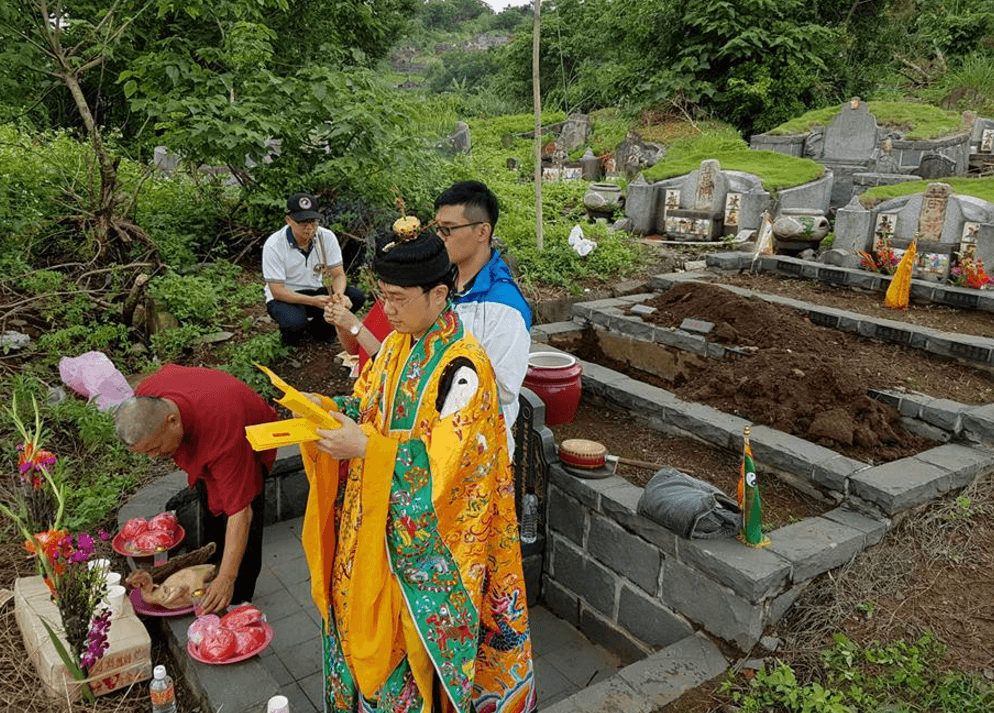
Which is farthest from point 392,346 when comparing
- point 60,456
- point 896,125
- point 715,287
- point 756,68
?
point 756,68

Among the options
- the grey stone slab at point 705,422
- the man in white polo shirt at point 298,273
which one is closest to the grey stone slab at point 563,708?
the grey stone slab at point 705,422

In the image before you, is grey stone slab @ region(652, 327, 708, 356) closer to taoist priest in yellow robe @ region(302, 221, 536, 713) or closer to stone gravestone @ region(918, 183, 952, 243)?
taoist priest in yellow robe @ region(302, 221, 536, 713)

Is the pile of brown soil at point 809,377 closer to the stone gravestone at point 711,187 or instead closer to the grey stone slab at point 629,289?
the grey stone slab at point 629,289

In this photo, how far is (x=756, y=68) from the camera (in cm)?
2202

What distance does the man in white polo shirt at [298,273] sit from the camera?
20.6 ft

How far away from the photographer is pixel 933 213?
9945 mm

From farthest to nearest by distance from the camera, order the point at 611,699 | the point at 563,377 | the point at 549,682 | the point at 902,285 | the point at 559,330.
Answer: the point at 902,285 → the point at 559,330 → the point at 563,377 → the point at 549,682 → the point at 611,699

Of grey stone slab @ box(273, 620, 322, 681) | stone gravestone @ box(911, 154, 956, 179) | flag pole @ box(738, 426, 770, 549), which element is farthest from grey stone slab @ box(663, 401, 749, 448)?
stone gravestone @ box(911, 154, 956, 179)

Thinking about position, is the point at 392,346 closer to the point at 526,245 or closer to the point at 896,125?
the point at 526,245

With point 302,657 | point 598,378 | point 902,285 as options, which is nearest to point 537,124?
point 598,378

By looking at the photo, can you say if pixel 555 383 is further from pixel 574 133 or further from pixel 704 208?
pixel 574 133

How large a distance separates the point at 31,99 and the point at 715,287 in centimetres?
817

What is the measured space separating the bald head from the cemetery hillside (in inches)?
21.5

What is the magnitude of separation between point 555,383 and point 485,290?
1.91 metres
